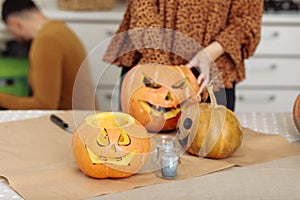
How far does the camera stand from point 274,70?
301 cm

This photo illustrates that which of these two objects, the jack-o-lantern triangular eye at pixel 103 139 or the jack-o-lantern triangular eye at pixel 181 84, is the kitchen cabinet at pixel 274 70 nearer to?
the jack-o-lantern triangular eye at pixel 181 84

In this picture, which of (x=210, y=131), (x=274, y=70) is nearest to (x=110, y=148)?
(x=210, y=131)

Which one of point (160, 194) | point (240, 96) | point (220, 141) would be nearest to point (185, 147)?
point (220, 141)

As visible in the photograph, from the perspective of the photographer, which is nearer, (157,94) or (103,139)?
(103,139)

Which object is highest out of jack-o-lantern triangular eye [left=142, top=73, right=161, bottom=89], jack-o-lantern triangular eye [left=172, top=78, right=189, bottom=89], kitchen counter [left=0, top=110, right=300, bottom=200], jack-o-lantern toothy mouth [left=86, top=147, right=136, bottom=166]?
jack-o-lantern triangular eye [left=142, top=73, right=161, bottom=89]

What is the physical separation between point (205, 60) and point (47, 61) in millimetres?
1133

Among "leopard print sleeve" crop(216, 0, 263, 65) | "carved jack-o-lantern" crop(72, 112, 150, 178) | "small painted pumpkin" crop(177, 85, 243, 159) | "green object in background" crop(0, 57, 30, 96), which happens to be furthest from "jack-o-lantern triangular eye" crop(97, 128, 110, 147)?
"green object in background" crop(0, 57, 30, 96)

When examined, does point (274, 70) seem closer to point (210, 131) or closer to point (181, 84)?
point (181, 84)

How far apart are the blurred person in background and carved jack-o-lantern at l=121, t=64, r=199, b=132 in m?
1.19

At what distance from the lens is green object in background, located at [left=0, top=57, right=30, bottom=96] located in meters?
2.71

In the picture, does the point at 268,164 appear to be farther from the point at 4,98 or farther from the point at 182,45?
the point at 4,98

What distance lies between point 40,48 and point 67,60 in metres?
0.12

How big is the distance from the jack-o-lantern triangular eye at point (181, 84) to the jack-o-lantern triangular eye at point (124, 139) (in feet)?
0.77

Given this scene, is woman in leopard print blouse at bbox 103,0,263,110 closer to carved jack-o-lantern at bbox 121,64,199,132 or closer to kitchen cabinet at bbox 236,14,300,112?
carved jack-o-lantern at bbox 121,64,199,132
